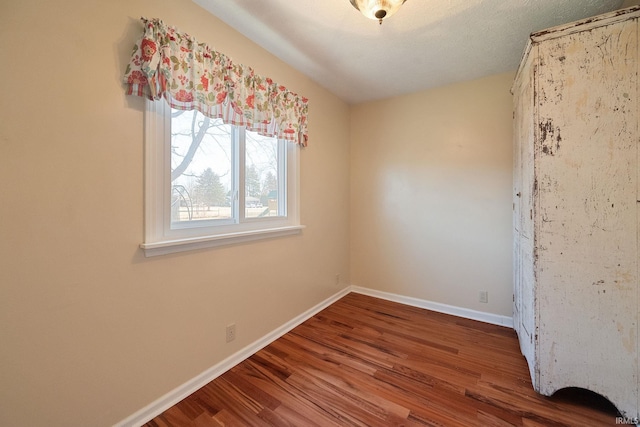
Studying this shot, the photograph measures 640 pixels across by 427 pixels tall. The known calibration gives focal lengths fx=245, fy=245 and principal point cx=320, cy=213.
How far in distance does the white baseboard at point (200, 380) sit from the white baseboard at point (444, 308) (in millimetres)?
1099

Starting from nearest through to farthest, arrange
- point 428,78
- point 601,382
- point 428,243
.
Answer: point 601,382
point 428,78
point 428,243

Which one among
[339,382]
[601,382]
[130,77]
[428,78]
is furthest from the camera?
[428,78]

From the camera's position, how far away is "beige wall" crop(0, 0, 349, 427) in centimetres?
99

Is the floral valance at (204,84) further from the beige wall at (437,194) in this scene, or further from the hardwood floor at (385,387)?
the hardwood floor at (385,387)

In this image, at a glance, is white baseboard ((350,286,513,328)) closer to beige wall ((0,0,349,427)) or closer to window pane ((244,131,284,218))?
A: window pane ((244,131,284,218))

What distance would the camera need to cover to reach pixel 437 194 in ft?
8.91

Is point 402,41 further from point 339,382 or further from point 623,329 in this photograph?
point 339,382

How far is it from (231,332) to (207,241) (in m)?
0.72

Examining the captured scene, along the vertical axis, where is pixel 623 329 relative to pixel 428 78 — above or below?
below

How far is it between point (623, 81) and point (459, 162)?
131cm

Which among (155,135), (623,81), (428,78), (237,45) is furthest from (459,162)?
(155,135)

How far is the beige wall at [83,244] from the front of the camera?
38.9 inches

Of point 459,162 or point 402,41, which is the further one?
point 459,162

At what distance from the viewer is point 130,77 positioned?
125cm
